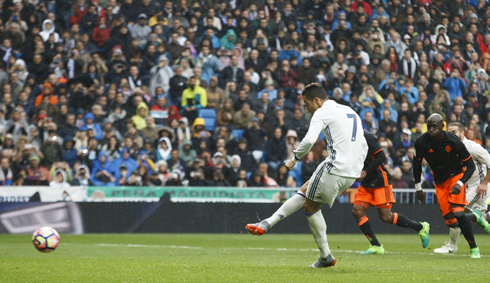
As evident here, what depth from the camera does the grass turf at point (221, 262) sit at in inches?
329

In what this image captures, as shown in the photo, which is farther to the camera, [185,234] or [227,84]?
[227,84]

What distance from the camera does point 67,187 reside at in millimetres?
18938

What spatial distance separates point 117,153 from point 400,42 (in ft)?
34.4

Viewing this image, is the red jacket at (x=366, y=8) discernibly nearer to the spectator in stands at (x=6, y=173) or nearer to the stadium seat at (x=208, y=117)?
the stadium seat at (x=208, y=117)

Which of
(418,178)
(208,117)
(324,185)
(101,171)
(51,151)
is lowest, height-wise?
(418,178)

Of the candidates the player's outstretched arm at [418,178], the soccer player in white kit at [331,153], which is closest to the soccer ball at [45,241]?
the soccer player in white kit at [331,153]

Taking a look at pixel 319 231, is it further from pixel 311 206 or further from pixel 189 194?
pixel 189 194

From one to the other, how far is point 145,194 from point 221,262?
29.6 ft

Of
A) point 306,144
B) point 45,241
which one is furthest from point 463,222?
point 45,241

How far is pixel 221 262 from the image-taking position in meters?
10.6

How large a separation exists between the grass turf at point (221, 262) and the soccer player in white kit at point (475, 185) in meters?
0.26

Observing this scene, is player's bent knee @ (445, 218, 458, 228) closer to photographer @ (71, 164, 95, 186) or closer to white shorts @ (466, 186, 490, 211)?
white shorts @ (466, 186, 490, 211)

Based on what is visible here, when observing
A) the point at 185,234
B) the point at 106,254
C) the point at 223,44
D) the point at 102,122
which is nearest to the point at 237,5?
the point at 223,44

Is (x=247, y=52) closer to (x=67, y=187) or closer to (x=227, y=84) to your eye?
(x=227, y=84)
